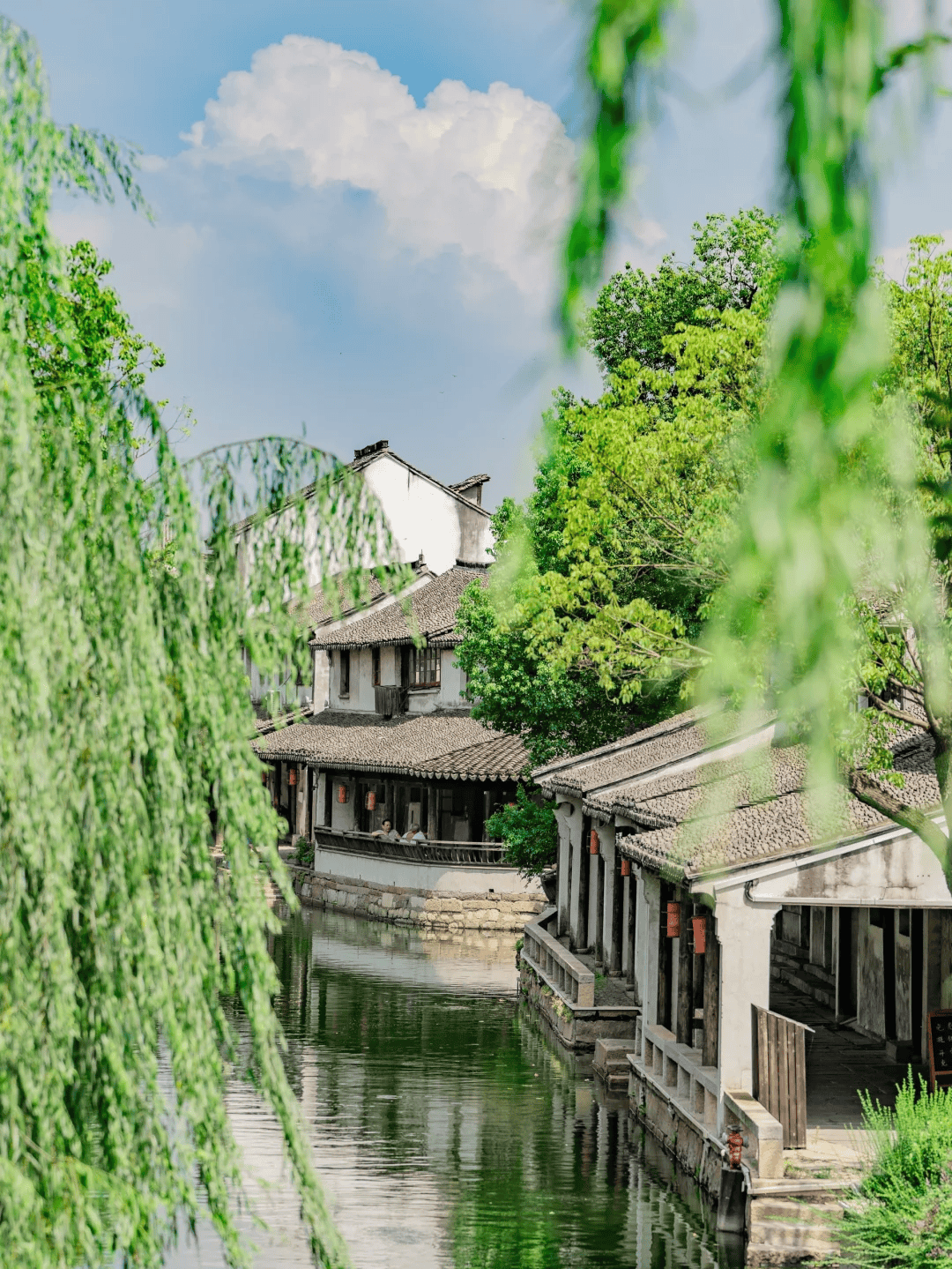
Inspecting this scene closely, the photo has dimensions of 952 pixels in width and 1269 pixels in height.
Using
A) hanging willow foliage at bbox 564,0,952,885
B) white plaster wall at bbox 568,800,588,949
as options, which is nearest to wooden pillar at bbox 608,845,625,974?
white plaster wall at bbox 568,800,588,949

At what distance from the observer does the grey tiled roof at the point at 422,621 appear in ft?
136

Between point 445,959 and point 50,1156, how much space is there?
26921mm

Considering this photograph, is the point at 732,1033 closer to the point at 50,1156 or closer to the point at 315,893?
the point at 50,1156

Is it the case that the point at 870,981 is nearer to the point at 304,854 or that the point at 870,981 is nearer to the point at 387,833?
the point at 387,833

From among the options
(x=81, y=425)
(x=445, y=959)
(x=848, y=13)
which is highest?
(x=81, y=425)

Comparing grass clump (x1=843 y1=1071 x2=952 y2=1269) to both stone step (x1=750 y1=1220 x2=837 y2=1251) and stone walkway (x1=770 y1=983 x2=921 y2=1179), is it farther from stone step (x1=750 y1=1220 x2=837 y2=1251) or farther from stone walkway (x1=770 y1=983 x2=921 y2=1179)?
stone walkway (x1=770 y1=983 x2=921 y2=1179)

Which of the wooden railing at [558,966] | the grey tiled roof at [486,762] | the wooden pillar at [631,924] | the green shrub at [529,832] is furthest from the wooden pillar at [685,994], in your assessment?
the grey tiled roof at [486,762]

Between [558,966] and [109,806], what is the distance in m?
20.1

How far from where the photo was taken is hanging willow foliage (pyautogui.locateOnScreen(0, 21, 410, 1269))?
521 centimetres

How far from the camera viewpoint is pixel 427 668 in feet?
141

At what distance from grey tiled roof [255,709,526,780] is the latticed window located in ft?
3.14

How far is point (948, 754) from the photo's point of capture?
11695 millimetres

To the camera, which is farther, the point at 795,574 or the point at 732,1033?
the point at 732,1033

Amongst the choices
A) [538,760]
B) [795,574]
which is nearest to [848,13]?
[795,574]
